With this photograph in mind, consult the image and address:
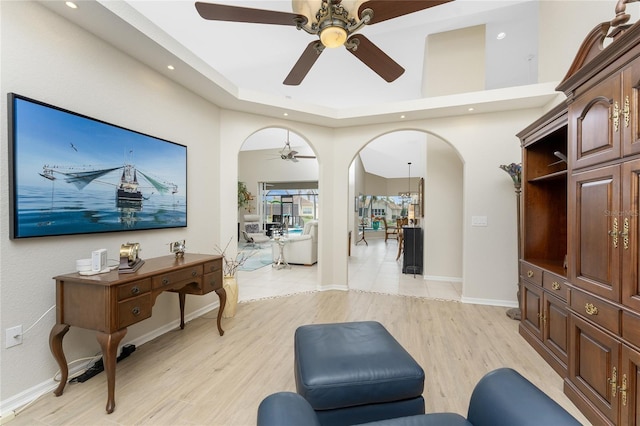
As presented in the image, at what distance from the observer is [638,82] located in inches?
54.4

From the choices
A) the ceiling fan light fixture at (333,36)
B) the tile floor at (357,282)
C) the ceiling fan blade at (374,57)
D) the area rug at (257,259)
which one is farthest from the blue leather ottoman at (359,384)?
the area rug at (257,259)

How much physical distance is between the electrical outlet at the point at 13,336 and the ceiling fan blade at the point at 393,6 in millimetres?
3128

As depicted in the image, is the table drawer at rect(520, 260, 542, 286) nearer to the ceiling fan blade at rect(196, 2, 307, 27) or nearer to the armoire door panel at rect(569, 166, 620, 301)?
the armoire door panel at rect(569, 166, 620, 301)

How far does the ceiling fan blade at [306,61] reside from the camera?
2191mm

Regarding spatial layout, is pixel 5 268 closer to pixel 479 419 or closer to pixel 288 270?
pixel 479 419

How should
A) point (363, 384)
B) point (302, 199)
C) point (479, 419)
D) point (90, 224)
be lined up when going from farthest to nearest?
point (302, 199) → point (90, 224) → point (363, 384) → point (479, 419)

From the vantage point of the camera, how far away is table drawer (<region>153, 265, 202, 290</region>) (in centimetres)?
205

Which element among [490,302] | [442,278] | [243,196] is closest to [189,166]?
[490,302]

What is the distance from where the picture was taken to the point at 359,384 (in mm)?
1372

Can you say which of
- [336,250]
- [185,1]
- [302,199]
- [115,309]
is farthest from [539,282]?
[302,199]

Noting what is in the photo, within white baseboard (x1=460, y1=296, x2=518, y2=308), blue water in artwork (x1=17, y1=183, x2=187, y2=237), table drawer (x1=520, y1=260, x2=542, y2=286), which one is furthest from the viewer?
white baseboard (x1=460, y1=296, x2=518, y2=308)

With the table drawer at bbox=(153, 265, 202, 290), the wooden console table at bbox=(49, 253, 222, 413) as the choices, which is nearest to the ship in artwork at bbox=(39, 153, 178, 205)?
the wooden console table at bbox=(49, 253, 222, 413)

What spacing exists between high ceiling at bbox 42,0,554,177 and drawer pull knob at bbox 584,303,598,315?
269 centimetres

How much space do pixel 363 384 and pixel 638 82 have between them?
210 cm
